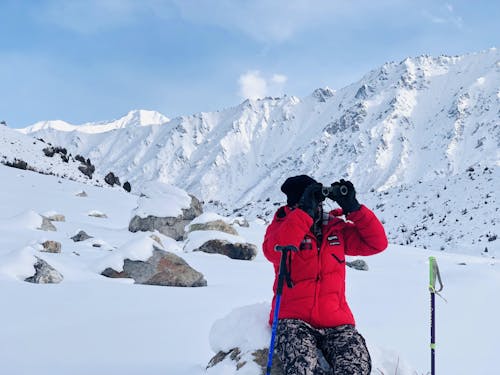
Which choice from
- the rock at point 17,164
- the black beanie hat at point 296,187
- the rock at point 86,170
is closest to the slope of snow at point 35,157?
the rock at point 17,164

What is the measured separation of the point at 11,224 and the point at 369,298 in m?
8.86

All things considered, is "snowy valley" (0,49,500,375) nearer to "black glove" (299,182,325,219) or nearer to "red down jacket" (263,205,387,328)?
"red down jacket" (263,205,387,328)

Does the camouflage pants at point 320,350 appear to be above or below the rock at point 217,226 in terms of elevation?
below

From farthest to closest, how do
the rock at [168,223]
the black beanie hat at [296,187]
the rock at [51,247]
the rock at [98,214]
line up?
the rock at [98,214], the rock at [168,223], the rock at [51,247], the black beanie hat at [296,187]

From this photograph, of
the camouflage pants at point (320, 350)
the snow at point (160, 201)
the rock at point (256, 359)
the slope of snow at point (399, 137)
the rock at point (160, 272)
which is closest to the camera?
the camouflage pants at point (320, 350)

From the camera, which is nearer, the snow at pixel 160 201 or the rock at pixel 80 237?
the rock at pixel 80 237

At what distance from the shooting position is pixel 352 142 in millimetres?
165750

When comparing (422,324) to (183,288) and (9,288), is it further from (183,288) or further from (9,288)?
(9,288)

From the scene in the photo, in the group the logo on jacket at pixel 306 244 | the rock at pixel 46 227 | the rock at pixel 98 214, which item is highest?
the rock at pixel 98 214

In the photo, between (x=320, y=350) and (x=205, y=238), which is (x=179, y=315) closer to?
(x=320, y=350)

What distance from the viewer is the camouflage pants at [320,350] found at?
10.8 ft

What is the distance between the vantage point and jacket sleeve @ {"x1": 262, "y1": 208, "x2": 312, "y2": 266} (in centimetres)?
373

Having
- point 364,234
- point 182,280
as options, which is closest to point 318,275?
point 364,234

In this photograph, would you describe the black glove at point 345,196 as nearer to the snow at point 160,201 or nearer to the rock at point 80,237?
the rock at point 80,237
